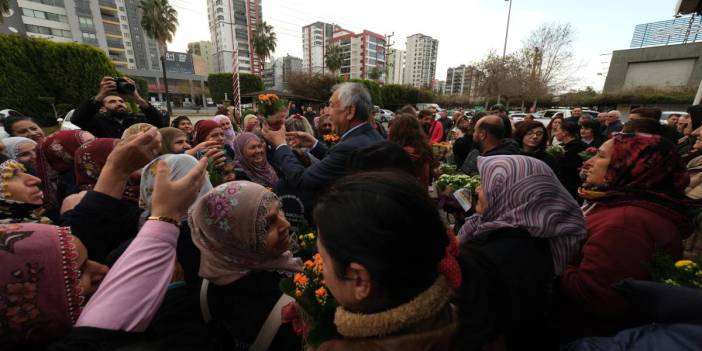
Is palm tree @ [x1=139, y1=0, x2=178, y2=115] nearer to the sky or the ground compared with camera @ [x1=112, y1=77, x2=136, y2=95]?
nearer to the sky

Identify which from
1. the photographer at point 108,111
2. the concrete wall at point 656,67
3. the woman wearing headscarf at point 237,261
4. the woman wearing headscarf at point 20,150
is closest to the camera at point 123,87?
the photographer at point 108,111

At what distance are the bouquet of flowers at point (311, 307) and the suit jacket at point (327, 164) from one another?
1050 mm

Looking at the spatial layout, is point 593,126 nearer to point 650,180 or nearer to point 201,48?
point 650,180

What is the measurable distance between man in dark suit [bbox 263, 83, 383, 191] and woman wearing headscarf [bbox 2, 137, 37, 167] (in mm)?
2929

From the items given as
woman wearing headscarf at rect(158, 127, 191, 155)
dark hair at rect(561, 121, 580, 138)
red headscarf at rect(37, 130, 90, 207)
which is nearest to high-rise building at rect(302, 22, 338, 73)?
dark hair at rect(561, 121, 580, 138)

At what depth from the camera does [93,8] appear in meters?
49.4

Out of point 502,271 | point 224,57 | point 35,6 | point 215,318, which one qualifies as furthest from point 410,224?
point 224,57

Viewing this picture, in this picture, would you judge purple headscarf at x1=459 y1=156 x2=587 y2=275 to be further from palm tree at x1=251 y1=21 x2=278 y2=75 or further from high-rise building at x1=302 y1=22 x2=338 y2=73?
high-rise building at x1=302 y1=22 x2=338 y2=73

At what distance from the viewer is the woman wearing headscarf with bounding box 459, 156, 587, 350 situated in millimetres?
1192

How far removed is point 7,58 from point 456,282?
74.7 feet

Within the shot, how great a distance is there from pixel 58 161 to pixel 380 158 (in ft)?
10.5

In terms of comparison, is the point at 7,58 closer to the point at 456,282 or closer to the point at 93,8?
the point at 456,282

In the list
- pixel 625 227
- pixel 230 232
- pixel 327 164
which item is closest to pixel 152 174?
pixel 230 232

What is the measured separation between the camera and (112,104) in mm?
3799
